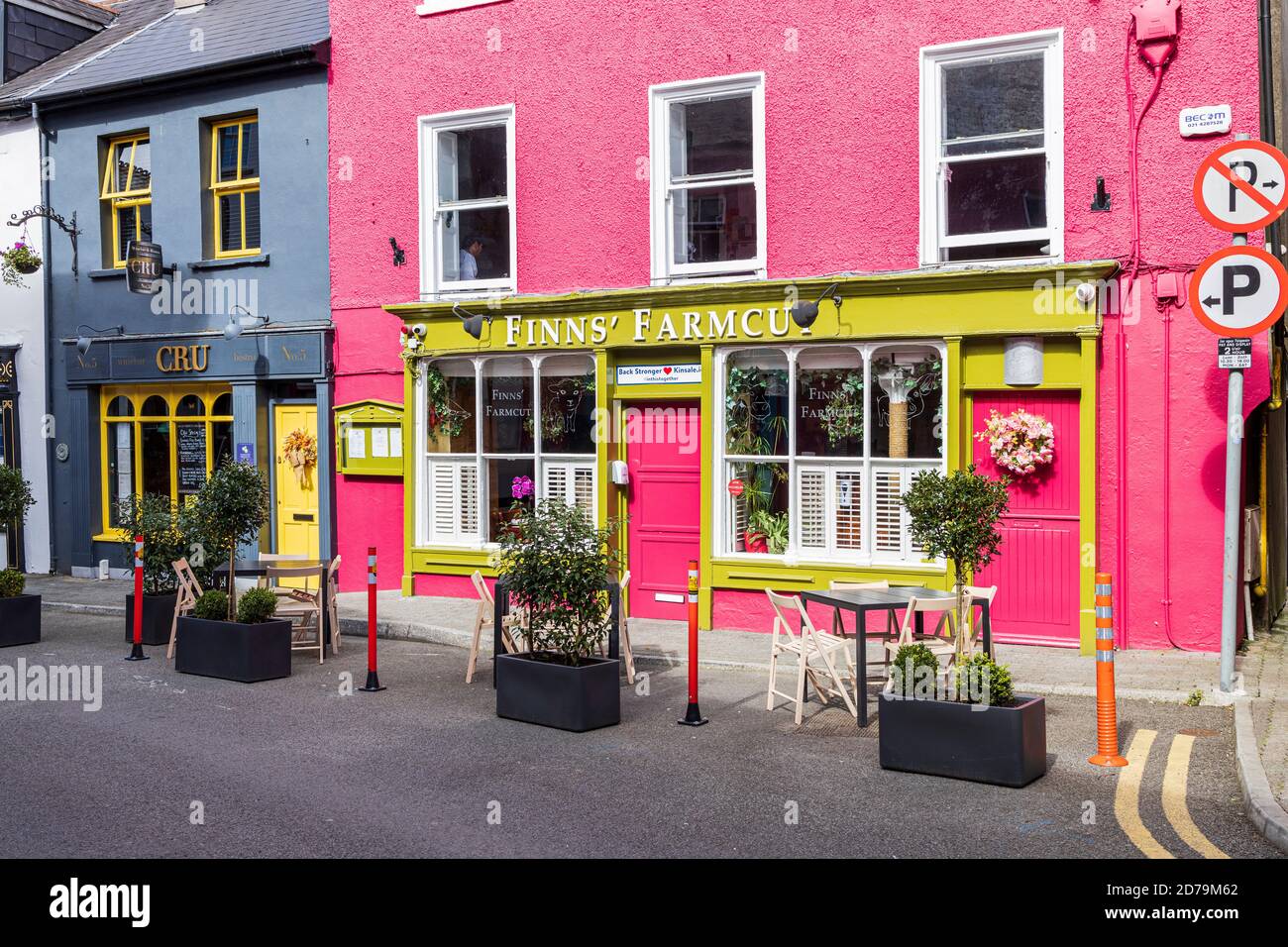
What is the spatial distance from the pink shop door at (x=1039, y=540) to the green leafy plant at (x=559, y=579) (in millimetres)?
4283

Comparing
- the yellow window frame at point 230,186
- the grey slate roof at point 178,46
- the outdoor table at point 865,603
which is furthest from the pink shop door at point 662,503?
the grey slate roof at point 178,46

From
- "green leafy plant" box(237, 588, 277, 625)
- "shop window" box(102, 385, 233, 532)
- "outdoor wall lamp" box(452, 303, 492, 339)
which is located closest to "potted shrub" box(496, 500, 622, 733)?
"green leafy plant" box(237, 588, 277, 625)

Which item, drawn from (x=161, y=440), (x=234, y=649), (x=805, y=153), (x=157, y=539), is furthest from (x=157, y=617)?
(x=805, y=153)

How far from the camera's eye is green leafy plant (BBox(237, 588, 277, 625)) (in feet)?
35.0

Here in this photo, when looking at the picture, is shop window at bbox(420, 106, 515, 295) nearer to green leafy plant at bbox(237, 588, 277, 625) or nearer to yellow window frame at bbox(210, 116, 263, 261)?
yellow window frame at bbox(210, 116, 263, 261)

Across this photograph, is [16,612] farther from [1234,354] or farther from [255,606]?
[1234,354]

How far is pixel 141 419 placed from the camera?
1716cm

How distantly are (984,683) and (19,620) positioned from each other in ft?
31.1

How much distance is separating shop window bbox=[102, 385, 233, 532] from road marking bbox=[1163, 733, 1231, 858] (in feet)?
39.9

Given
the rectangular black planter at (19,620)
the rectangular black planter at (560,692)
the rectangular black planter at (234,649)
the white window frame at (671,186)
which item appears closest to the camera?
the rectangular black planter at (560,692)

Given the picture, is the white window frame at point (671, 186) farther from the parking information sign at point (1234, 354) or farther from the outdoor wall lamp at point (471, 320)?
the parking information sign at point (1234, 354)

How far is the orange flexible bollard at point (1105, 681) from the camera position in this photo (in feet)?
24.3

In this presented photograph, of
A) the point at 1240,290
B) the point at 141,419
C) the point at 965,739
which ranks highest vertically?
the point at 1240,290
